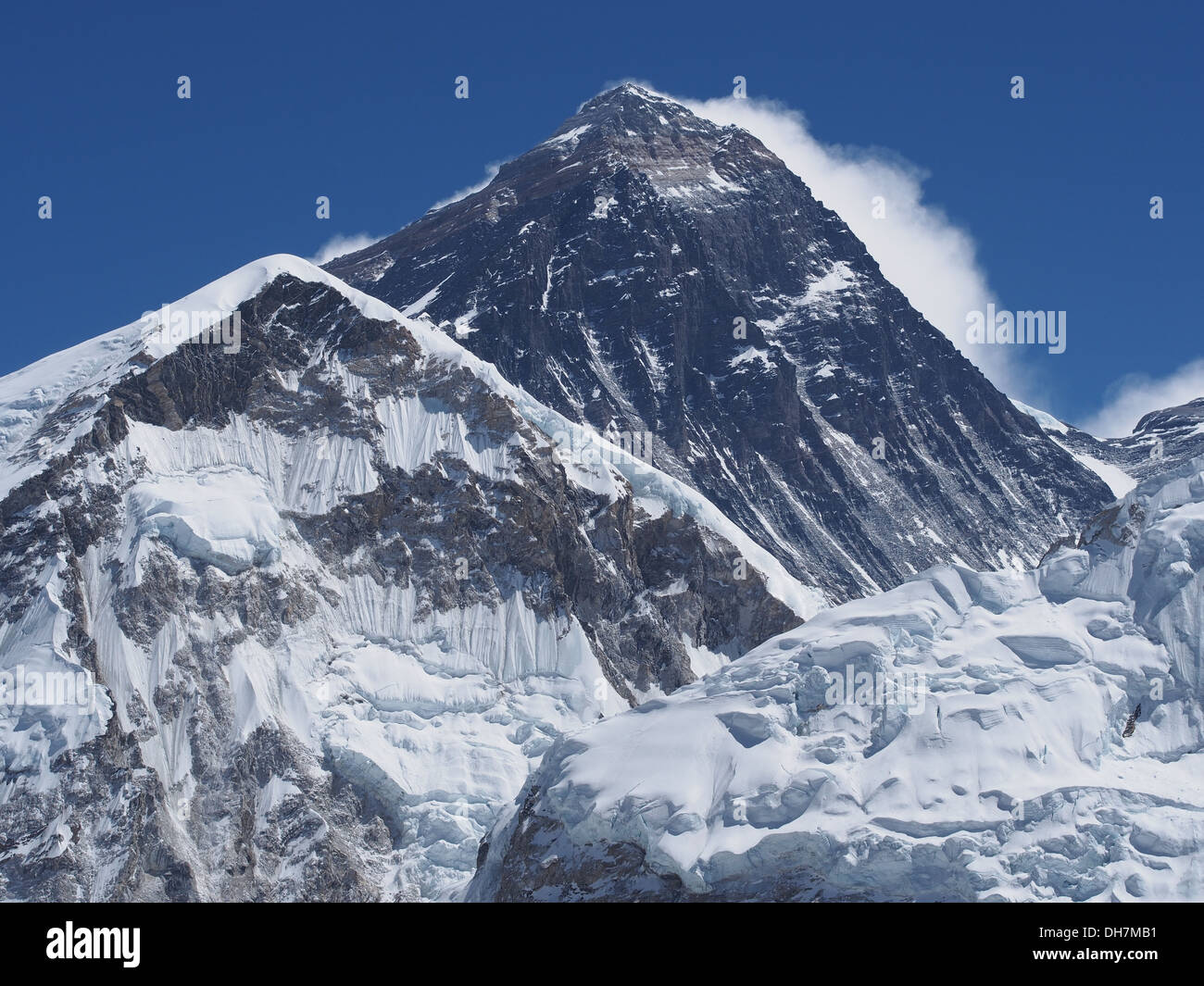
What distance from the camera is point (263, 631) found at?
17725 cm

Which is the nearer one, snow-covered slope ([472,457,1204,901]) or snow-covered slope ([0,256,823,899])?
snow-covered slope ([472,457,1204,901])

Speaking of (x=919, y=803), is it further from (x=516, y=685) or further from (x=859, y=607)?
(x=516, y=685)

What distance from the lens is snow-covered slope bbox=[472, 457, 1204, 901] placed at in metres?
106

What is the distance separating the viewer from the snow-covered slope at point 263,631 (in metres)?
158

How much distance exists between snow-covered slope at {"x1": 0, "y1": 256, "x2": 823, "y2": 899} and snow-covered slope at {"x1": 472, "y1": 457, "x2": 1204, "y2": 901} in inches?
1555

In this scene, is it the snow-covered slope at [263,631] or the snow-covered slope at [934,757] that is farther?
the snow-covered slope at [263,631]

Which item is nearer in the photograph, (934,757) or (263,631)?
(934,757)

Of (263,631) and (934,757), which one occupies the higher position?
(263,631)

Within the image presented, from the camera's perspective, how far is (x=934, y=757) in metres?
112

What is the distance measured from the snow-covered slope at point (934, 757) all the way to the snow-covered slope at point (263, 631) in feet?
130

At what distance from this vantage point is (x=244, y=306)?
649 feet

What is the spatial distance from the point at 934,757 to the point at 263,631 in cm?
8191
